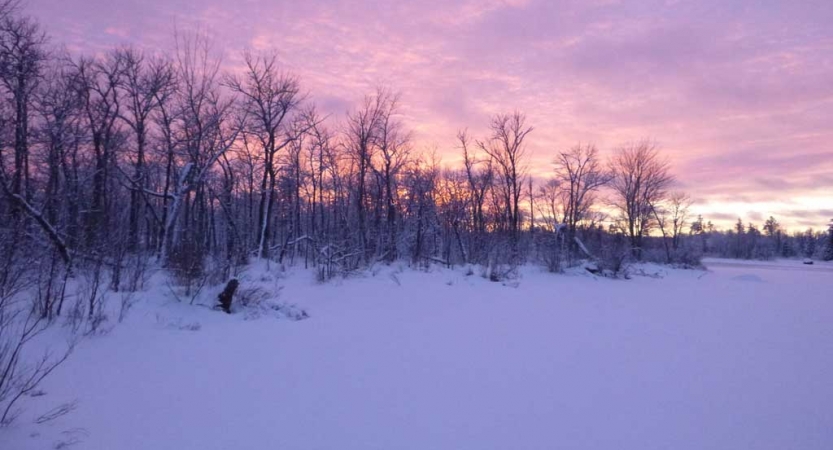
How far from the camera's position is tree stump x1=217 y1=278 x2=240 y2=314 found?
28.1 feet

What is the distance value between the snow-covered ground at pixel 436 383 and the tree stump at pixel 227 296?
314 mm

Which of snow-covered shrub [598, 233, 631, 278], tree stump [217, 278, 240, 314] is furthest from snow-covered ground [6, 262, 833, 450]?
snow-covered shrub [598, 233, 631, 278]

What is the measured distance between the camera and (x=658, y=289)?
1738 cm

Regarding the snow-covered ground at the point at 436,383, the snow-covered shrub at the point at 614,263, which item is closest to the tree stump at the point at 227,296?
the snow-covered ground at the point at 436,383

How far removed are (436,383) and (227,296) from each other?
17.8ft

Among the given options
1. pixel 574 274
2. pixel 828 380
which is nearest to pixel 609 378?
pixel 828 380

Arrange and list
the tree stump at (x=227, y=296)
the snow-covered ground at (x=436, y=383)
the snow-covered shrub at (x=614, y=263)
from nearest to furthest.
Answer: the snow-covered ground at (x=436, y=383)
the tree stump at (x=227, y=296)
the snow-covered shrub at (x=614, y=263)

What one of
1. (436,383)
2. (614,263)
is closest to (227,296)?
(436,383)

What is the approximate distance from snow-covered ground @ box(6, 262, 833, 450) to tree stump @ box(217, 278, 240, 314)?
0.31 metres

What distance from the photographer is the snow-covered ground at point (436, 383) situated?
3795 millimetres

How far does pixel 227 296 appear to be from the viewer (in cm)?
862

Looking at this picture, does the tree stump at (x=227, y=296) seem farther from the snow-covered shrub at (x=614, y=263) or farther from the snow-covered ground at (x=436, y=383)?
the snow-covered shrub at (x=614, y=263)

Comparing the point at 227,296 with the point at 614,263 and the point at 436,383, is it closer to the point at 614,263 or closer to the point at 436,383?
the point at 436,383

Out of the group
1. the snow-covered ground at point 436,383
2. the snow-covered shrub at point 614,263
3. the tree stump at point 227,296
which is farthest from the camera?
the snow-covered shrub at point 614,263
